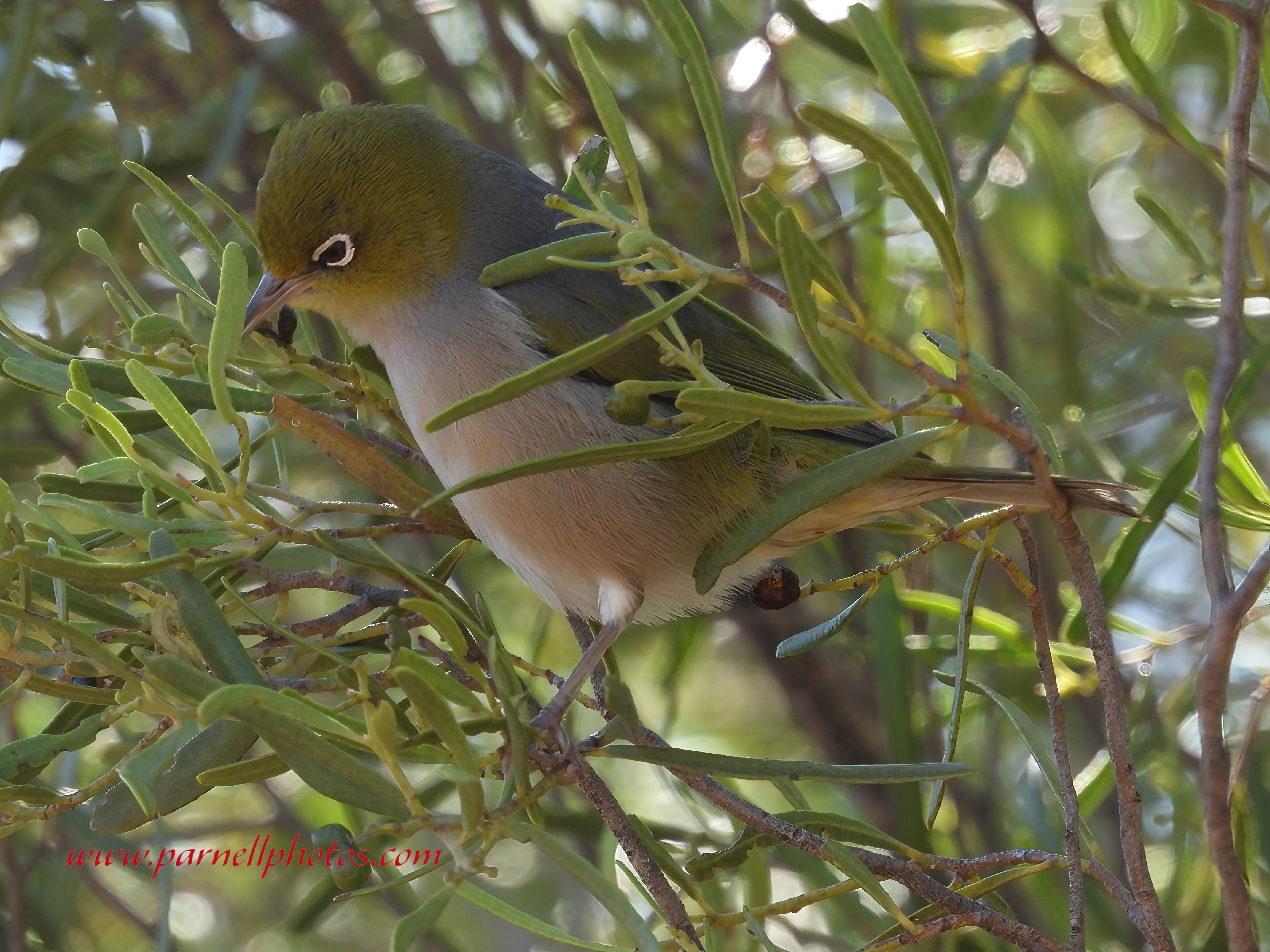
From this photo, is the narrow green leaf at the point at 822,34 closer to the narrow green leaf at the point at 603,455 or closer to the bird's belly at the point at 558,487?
the bird's belly at the point at 558,487

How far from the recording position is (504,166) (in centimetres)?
319

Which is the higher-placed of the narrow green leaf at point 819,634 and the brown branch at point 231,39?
the brown branch at point 231,39

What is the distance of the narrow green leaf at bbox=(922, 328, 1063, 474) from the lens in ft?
5.92

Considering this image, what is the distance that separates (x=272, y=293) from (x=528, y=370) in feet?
2.38

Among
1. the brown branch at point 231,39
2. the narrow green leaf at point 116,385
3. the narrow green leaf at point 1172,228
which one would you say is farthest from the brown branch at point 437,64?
the narrow green leaf at point 116,385

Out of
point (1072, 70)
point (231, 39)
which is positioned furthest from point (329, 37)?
point (1072, 70)

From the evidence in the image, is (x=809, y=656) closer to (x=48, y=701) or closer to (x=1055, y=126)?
(x=1055, y=126)

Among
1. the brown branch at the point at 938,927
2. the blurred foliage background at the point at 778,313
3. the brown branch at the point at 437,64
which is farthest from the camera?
the brown branch at the point at 437,64

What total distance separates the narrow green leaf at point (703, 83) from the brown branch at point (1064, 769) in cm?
81

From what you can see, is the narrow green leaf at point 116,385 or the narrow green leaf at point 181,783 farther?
the narrow green leaf at point 116,385

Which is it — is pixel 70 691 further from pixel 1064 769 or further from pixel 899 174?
pixel 1064 769

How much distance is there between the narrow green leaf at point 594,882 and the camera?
1415mm

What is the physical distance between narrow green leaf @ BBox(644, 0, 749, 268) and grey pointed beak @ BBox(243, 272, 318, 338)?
1.43 meters

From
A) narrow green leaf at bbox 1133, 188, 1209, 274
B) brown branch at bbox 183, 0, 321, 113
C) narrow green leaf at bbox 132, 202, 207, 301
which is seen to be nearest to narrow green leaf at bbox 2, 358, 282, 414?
narrow green leaf at bbox 132, 202, 207, 301
